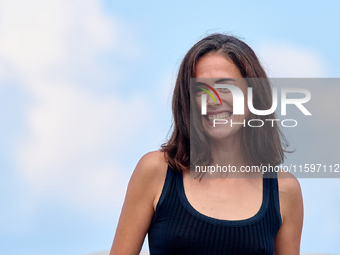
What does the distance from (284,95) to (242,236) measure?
1022mm

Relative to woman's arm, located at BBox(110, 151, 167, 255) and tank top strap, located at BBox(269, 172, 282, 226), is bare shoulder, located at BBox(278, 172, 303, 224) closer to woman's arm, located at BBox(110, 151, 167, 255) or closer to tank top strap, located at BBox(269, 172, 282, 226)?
tank top strap, located at BBox(269, 172, 282, 226)

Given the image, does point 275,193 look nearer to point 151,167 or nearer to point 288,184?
point 288,184

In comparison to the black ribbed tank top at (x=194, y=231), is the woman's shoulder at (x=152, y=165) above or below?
above

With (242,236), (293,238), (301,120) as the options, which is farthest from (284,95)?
(242,236)

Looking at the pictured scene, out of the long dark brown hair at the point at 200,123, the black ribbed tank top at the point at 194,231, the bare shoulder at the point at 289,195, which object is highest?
the long dark brown hair at the point at 200,123

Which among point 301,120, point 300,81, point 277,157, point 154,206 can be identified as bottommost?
point 154,206

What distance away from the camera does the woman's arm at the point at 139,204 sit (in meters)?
1.49

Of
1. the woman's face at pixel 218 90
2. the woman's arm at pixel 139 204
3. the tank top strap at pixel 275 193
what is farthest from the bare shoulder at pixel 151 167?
the tank top strap at pixel 275 193

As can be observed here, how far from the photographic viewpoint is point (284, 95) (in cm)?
225

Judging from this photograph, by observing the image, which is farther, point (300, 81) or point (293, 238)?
point (300, 81)

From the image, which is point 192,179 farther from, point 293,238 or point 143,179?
point 293,238

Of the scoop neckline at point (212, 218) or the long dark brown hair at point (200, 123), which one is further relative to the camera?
the long dark brown hair at point (200, 123)

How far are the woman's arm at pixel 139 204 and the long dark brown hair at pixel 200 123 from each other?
0.07 m

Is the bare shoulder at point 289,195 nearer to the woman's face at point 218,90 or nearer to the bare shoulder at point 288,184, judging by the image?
the bare shoulder at point 288,184
